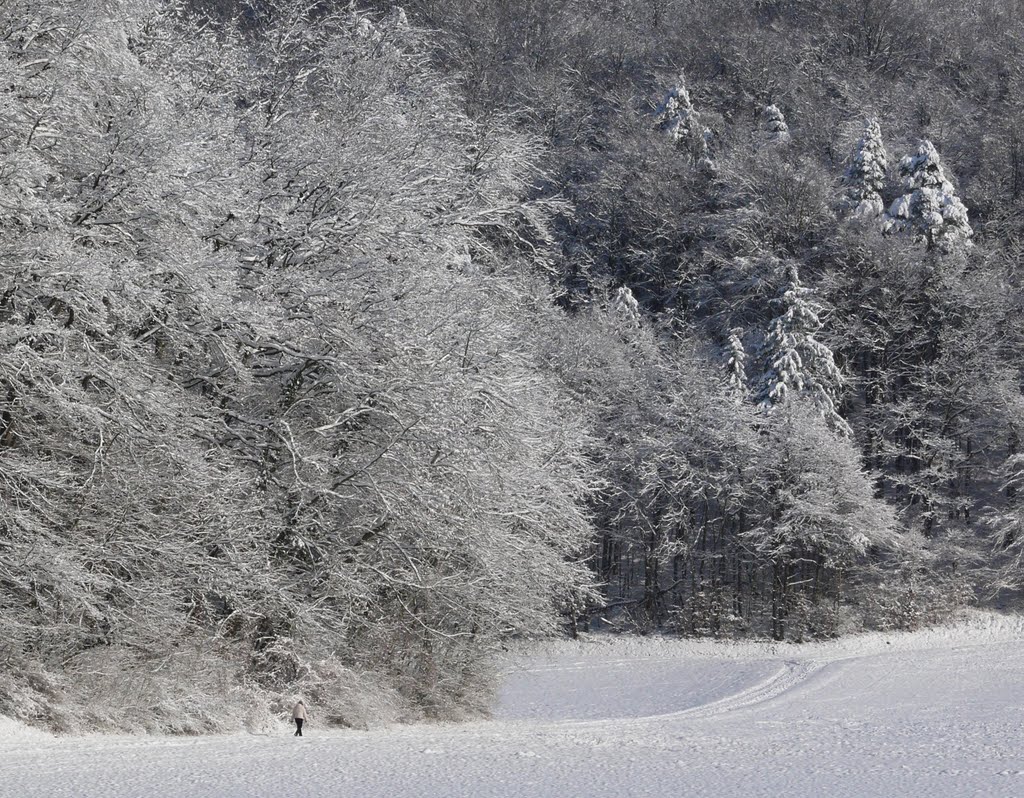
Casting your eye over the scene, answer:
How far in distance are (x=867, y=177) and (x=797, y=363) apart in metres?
13.6

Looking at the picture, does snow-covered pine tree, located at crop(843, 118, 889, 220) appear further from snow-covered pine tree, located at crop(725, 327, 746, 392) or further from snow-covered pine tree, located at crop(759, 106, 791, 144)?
snow-covered pine tree, located at crop(725, 327, 746, 392)

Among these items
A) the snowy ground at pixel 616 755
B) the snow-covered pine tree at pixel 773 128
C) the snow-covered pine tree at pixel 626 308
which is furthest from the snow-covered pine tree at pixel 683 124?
the snowy ground at pixel 616 755

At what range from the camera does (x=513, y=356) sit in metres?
13.6

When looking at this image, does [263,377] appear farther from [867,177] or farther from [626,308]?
[867,177]

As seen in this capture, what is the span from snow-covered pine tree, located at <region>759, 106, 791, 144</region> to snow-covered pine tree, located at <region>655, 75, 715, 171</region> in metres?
2.98

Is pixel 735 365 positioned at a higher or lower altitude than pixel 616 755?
higher

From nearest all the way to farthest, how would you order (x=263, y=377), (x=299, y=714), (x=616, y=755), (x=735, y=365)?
(x=616, y=755)
(x=299, y=714)
(x=263, y=377)
(x=735, y=365)

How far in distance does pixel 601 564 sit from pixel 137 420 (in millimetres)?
32014

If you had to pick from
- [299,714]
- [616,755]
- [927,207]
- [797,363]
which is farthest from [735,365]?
[299,714]

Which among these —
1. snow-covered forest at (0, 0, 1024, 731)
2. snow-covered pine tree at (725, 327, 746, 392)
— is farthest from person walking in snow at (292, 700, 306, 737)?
snow-covered pine tree at (725, 327, 746, 392)

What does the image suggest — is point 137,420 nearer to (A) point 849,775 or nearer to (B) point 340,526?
Answer: (B) point 340,526

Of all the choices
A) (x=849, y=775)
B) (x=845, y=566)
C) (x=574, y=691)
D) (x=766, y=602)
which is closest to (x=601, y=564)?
(x=766, y=602)

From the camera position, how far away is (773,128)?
58.6 meters

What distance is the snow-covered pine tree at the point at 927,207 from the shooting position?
42.5 m
